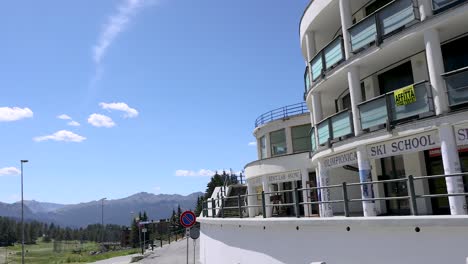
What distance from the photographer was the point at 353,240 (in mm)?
11844

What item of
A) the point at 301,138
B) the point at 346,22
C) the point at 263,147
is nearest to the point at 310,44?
the point at 346,22

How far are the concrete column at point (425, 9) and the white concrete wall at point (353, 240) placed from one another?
5.78 meters

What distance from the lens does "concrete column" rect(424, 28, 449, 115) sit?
12117mm

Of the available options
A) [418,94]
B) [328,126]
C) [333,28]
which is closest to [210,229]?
[328,126]

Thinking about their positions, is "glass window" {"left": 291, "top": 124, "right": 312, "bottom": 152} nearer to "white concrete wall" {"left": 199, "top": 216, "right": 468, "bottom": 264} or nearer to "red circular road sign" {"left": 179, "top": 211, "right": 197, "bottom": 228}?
"red circular road sign" {"left": 179, "top": 211, "right": 197, "bottom": 228}

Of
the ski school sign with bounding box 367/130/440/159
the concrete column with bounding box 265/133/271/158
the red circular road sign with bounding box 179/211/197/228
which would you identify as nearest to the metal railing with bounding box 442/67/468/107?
the ski school sign with bounding box 367/130/440/159

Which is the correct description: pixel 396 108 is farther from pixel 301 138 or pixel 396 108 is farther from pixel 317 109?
Result: pixel 301 138

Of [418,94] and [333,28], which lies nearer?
[418,94]

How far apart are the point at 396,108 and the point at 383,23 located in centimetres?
272

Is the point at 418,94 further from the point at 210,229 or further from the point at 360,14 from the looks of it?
the point at 210,229

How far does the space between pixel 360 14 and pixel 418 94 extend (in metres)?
5.80

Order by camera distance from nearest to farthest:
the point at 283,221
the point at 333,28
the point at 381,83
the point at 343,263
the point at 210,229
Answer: the point at 343,263 < the point at 283,221 < the point at 381,83 < the point at 333,28 < the point at 210,229

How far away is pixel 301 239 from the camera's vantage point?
13.6 metres

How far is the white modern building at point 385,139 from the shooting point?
1100 centimetres
